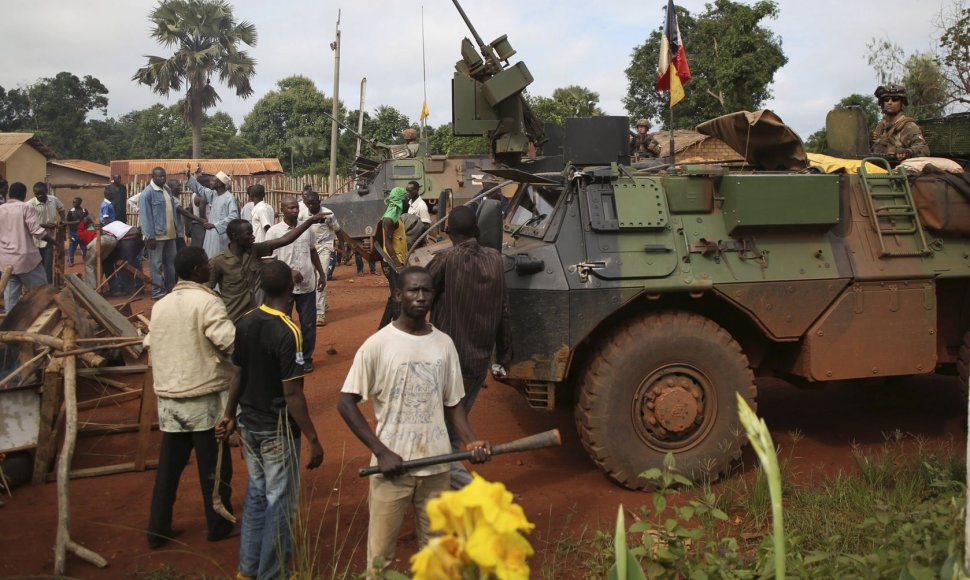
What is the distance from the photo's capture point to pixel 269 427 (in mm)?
3723

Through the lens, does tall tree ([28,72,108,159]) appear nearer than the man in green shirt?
No

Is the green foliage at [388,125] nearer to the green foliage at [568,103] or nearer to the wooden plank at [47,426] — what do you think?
the green foliage at [568,103]

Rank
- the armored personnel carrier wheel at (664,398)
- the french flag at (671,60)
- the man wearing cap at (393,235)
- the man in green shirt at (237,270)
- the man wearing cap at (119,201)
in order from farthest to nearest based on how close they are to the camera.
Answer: the man wearing cap at (119,201) < the french flag at (671,60) < the man wearing cap at (393,235) < the man in green shirt at (237,270) < the armored personnel carrier wheel at (664,398)

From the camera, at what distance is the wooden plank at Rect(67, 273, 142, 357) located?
589 centimetres

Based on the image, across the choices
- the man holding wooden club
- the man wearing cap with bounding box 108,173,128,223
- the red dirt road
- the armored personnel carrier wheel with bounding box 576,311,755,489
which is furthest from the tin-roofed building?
the armored personnel carrier wheel with bounding box 576,311,755,489

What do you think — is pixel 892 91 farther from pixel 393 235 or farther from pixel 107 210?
pixel 107 210

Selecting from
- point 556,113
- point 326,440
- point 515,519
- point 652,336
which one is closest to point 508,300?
point 652,336

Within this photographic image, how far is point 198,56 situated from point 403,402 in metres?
35.8

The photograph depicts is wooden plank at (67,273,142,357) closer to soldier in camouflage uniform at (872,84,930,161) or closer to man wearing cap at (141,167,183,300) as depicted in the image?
man wearing cap at (141,167,183,300)

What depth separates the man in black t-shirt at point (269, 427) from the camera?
11.8ft

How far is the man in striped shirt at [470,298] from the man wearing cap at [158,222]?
727 cm

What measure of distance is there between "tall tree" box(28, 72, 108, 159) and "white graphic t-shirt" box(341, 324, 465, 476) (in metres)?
39.0

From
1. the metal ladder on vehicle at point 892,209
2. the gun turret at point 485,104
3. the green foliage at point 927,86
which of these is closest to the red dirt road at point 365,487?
the metal ladder on vehicle at point 892,209

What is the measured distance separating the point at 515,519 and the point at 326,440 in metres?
4.86
